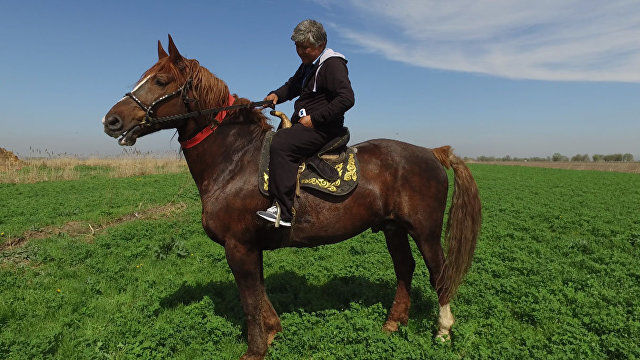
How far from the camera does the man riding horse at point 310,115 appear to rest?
3.55 meters

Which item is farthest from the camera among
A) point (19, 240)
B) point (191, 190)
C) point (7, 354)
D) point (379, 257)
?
point (191, 190)

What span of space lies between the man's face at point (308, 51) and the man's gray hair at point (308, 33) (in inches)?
2.0

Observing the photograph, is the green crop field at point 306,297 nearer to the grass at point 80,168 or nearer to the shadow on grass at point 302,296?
the shadow on grass at point 302,296

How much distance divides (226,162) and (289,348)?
2368mm

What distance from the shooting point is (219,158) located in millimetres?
3889

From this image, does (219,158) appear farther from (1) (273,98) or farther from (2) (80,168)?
(2) (80,168)

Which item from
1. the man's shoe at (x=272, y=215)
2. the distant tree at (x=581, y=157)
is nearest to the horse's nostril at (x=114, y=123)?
the man's shoe at (x=272, y=215)

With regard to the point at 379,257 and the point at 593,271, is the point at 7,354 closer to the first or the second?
the point at 379,257

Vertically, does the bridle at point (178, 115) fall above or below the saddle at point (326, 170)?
above

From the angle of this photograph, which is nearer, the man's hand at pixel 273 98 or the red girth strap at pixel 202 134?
the red girth strap at pixel 202 134

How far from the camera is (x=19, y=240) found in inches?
337

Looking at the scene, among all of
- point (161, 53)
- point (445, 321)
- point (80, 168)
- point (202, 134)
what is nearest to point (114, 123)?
point (202, 134)

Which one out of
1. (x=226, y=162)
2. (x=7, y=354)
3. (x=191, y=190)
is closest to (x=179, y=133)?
(x=226, y=162)

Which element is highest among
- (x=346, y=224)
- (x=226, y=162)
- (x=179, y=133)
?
(x=179, y=133)
